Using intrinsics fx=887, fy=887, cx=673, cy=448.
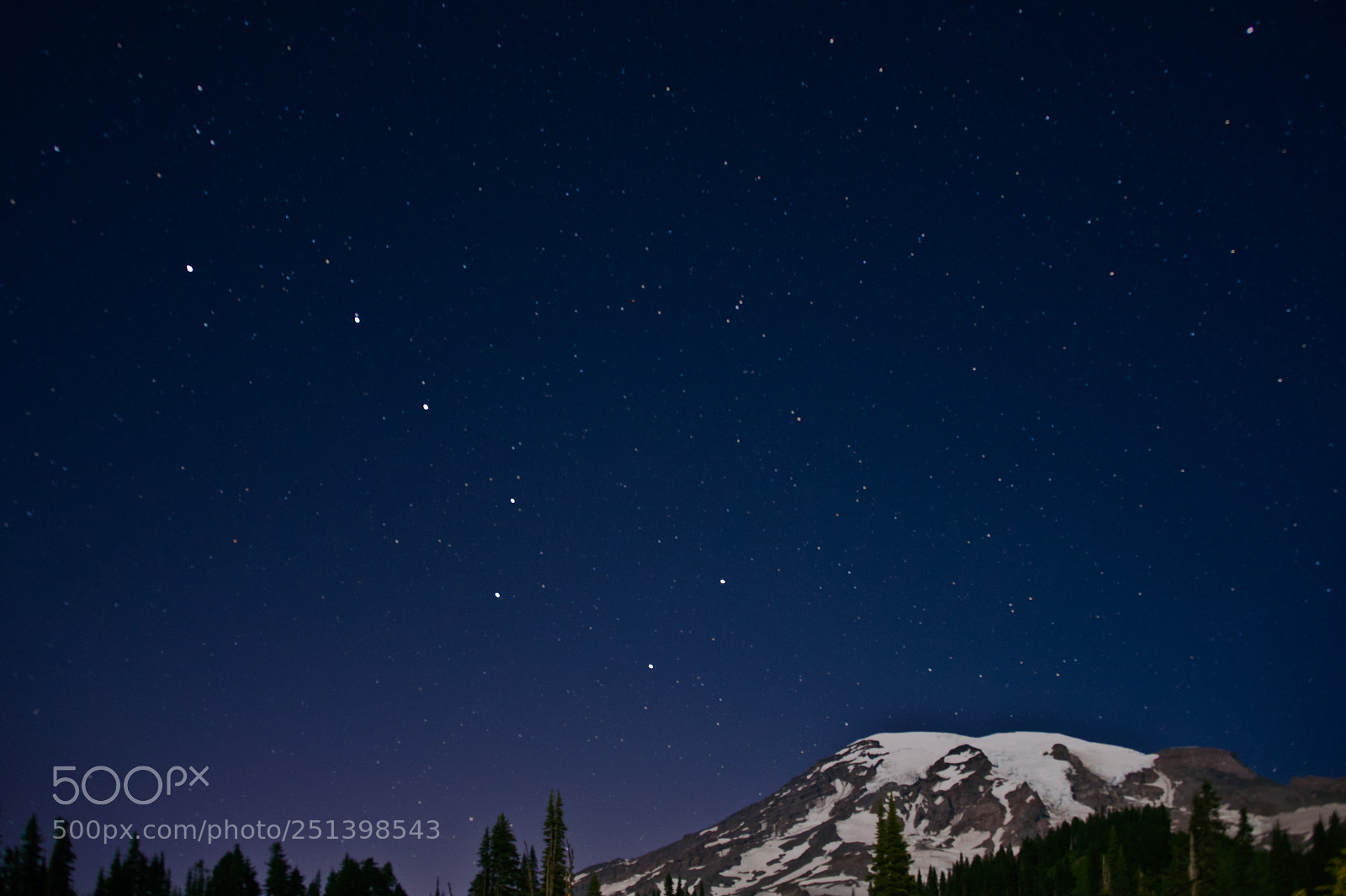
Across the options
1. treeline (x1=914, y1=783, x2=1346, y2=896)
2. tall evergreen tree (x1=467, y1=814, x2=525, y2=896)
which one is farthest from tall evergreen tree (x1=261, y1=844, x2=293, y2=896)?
treeline (x1=914, y1=783, x2=1346, y2=896)

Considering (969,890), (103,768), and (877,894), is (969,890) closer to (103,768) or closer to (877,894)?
(877,894)

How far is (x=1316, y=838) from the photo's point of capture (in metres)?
95.7

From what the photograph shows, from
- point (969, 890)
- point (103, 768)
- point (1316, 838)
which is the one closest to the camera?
point (103, 768)

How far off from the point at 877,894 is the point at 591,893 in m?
30.9

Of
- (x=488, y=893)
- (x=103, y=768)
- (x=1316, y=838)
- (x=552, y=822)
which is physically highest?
(x=103, y=768)

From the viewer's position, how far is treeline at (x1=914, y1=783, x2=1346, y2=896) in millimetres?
65000

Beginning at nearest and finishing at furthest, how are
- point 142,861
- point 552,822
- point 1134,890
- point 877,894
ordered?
point 877,894 < point 552,822 < point 142,861 < point 1134,890

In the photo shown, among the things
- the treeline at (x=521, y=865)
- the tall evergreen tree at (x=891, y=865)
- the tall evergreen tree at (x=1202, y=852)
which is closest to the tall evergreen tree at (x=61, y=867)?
the treeline at (x=521, y=865)

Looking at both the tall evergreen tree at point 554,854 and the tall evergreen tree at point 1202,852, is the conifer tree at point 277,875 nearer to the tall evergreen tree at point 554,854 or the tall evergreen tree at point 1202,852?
the tall evergreen tree at point 554,854

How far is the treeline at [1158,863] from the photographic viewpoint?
65000mm

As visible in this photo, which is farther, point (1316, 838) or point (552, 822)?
point (1316, 838)

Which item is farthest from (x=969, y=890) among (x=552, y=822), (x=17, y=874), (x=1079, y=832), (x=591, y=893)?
(x=17, y=874)

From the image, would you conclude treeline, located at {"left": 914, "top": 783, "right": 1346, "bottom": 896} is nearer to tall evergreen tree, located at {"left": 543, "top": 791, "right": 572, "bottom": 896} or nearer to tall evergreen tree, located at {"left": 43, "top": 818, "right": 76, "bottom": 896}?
tall evergreen tree, located at {"left": 543, "top": 791, "right": 572, "bottom": 896}

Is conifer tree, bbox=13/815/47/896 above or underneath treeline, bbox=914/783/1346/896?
above
